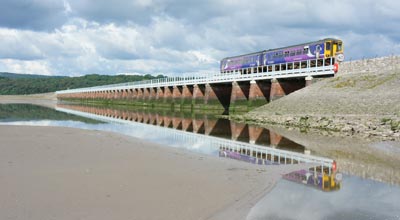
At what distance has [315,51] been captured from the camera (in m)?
43.4

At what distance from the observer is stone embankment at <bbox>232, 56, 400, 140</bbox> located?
24.1m

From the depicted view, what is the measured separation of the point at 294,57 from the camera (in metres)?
47.0

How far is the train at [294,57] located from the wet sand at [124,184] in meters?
30.4

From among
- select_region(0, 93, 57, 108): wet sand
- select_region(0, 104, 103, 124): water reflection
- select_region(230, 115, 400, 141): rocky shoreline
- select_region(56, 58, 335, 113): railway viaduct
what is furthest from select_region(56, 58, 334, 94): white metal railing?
select_region(0, 93, 57, 108): wet sand

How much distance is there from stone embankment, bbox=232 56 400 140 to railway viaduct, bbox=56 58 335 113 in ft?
11.9

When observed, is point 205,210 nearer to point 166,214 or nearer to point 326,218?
point 166,214

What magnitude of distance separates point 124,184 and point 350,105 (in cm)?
2324

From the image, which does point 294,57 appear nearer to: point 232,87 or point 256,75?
point 256,75

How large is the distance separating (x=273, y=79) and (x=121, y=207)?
36.6 m

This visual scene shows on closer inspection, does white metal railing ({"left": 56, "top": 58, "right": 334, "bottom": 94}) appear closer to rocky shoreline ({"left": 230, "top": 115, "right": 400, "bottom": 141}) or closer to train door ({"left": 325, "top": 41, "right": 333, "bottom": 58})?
train door ({"left": 325, "top": 41, "right": 333, "bottom": 58})

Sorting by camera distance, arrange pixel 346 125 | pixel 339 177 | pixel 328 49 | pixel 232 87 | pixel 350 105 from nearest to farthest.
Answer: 1. pixel 339 177
2. pixel 346 125
3. pixel 350 105
4. pixel 328 49
5. pixel 232 87

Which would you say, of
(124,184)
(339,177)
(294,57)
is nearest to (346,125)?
(339,177)

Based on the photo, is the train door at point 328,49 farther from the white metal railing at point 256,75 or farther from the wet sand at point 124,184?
the wet sand at point 124,184

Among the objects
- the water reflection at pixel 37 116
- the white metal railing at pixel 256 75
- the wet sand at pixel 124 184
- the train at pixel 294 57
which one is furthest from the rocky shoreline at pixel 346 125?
the water reflection at pixel 37 116
